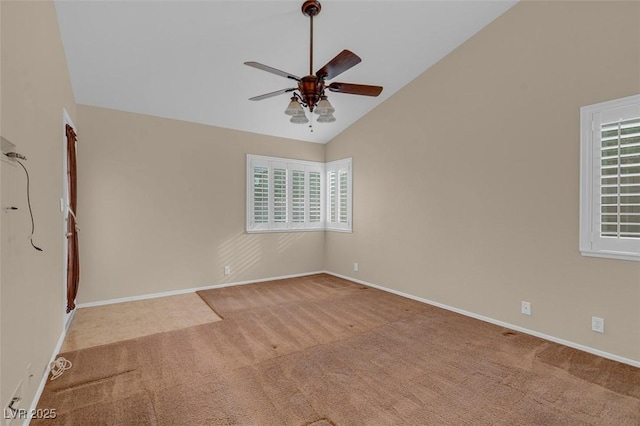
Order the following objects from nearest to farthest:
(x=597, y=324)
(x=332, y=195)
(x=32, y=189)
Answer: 1. (x=32, y=189)
2. (x=597, y=324)
3. (x=332, y=195)

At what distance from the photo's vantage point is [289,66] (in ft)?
12.6

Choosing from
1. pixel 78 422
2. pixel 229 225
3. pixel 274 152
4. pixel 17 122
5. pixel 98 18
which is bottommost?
pixel 78 422

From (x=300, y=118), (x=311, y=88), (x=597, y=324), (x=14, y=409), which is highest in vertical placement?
(x=311, y=88)

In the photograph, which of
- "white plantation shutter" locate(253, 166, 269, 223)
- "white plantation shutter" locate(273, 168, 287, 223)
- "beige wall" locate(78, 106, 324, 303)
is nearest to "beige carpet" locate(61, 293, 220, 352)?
"beige wall" locate(78, 106, 324, 303)

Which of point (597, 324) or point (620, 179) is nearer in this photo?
point (620, 179)

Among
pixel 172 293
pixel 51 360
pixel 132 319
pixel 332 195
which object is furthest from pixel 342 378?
pixel 332 195

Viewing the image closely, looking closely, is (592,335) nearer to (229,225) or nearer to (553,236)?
(553,236)

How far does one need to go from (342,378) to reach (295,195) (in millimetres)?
3903

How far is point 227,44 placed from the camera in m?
3.37

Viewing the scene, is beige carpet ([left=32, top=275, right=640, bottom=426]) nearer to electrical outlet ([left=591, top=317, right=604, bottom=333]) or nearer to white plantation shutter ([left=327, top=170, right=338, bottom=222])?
electrical outlet ([left=591, top=317, right=604, bottom=333])

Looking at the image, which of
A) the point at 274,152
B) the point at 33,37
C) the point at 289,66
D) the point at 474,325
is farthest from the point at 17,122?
the point at 474,325

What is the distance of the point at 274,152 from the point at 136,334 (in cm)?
355

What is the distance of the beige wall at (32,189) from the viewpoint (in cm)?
170

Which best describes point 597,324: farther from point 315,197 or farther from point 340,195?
point 315,197
